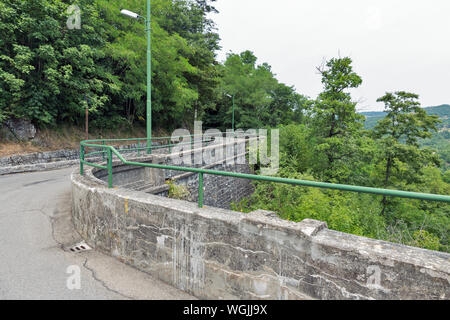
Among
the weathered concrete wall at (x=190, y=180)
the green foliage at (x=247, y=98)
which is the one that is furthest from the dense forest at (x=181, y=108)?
the green foliage at (x=247, y=98)

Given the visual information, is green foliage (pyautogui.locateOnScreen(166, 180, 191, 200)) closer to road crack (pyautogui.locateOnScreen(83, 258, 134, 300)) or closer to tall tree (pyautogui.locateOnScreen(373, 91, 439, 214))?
road crack (pyautogui.locateOnScreen(83, 258, 134, 300))

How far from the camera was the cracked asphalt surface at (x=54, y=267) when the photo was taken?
10.4 ft

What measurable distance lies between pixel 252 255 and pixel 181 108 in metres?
22.3

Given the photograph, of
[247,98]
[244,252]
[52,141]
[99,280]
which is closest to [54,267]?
[99,280]

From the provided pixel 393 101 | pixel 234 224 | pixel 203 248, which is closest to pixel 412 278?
pixel 234 224

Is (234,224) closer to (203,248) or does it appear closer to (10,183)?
(203,248)

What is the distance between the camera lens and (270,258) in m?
2.68

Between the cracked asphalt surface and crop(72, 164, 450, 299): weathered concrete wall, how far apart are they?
208 mm

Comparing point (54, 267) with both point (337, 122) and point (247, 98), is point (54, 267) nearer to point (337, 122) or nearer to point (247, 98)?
point (337, 122)

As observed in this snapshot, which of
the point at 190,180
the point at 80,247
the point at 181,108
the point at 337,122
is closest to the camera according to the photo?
the point at 80,247

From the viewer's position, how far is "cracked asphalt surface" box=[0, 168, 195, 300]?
125 inches

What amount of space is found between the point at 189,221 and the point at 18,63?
14.1 metres

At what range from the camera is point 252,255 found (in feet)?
9.14

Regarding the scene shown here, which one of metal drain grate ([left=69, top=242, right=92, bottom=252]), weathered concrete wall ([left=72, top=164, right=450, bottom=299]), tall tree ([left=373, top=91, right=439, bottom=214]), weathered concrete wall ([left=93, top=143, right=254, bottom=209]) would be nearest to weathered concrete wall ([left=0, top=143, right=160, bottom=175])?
weathered concrete wall ([left=93, top=143, right=254, bottom=209])
